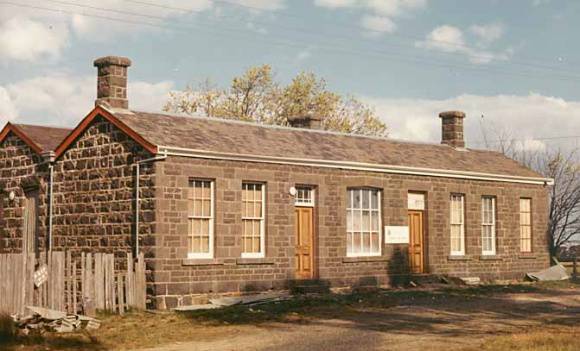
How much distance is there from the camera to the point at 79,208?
23875 millimetres

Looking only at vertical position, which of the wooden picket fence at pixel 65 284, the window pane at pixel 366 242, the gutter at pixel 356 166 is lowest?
the wooden picket fence at pixel 65 284

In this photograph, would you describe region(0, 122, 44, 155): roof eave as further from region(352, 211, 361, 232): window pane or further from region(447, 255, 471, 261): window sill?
region(447, 255, 471, 261): window sill

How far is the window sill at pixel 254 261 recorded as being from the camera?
22938 mm

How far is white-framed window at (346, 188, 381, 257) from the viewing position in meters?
26.0

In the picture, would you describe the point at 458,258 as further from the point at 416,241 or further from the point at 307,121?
the point at 307,121

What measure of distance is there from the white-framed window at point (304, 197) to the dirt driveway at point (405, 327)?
421 cm

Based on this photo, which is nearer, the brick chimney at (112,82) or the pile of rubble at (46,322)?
the pile of rubble at (46,322)

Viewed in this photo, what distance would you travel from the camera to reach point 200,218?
22469 mm

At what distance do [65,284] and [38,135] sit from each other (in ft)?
25.1

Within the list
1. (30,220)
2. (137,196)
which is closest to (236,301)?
(137,196)

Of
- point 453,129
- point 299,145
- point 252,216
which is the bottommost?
point 252,216

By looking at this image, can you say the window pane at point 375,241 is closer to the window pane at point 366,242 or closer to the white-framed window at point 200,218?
the window pane at point 366,242

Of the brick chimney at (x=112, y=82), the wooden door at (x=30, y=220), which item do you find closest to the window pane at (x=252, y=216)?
the brick chimney at (x=112, y=82)

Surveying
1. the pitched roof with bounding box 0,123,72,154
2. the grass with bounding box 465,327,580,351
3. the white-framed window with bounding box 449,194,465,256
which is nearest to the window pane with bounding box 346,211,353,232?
the white-framed window with bounding box 449,194,465,256
